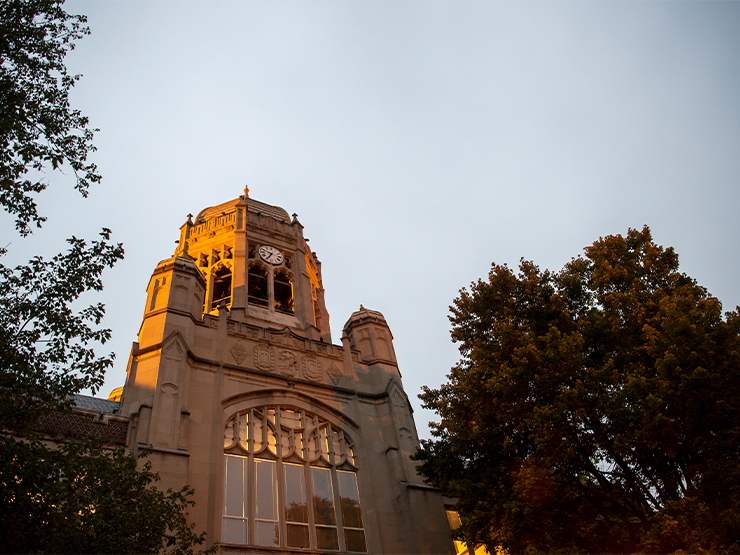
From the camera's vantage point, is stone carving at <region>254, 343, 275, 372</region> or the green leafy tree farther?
stone carving at <region>254, 343, 275, 372</region>

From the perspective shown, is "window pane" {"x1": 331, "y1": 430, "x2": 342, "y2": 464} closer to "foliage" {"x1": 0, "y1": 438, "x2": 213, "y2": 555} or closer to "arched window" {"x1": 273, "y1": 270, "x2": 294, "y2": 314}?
"foliage" {"x1": 0, "y1": 438, "x2": 213, "y2": 555}

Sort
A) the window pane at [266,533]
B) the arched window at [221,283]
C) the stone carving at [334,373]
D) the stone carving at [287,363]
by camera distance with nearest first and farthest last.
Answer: the window pane at [266,533]
the stone carving at [287,363]
the stone carving at [334,373]
the arched window at [221,283]

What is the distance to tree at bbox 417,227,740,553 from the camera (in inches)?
456

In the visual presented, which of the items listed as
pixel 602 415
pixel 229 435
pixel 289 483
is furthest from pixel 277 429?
pixel 602 415

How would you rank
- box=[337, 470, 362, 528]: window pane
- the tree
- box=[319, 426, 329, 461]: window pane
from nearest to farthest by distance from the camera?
1. the tree
2. box=[337, 470, 362, 528]: window pane
3. box=[319, 426, 329, 461]: window pane

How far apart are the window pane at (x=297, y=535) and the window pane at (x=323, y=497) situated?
0.57 m

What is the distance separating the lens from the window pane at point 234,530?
53.2 feet

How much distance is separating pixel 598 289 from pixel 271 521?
10.6 m

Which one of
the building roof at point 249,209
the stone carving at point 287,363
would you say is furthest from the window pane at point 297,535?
the building roof at point 249,209

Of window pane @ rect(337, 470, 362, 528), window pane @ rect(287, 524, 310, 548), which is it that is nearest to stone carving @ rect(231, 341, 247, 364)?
window pane @ rect(337, 470, 362, 528)

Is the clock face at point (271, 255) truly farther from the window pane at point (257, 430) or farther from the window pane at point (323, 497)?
the window pane at point (323, 497)

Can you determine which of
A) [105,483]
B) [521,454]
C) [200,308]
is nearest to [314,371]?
[200,308]

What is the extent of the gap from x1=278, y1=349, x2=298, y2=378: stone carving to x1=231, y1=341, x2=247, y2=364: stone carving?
1.28 m

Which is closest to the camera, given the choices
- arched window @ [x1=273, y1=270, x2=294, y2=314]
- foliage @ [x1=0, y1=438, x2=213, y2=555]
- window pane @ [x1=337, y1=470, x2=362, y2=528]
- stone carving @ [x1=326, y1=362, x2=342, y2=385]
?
foliage @ [x1=0, y1=438, x2=213, y2=555]
